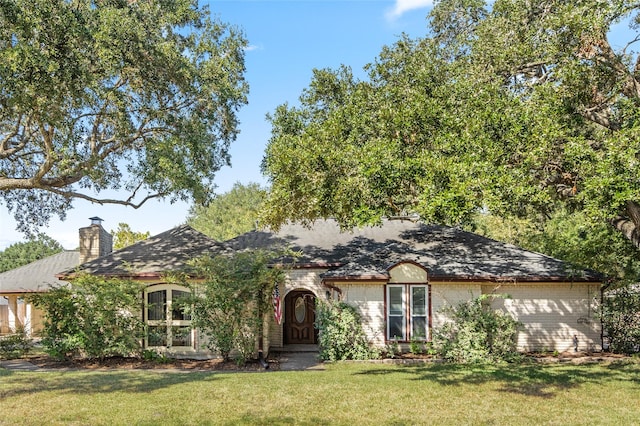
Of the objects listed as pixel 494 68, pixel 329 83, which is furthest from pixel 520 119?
pixel 329 83

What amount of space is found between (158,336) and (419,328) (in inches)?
341

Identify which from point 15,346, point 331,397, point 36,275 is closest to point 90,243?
point 15,346

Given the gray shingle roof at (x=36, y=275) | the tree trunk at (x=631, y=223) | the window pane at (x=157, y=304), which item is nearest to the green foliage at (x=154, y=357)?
the window pane at (x=157, y=304)

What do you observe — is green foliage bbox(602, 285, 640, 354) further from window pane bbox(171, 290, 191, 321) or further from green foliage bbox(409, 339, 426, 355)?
window pane bbox(171, 290, 191, 321)

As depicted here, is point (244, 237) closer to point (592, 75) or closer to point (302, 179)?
point (302, 179)

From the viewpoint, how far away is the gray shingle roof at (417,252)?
16547 mm

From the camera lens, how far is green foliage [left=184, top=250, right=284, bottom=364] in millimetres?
14641

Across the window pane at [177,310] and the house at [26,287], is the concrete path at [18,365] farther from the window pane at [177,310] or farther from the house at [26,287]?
the house at [26,287]

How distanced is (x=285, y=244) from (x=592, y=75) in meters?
12.9

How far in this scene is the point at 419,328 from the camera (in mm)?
16422

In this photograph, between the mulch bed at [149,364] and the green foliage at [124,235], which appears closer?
the mulch bed at [149,364]

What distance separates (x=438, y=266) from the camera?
16859 millimetres

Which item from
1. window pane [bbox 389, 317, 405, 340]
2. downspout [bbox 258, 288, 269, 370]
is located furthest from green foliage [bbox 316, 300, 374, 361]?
downspout [bbox 258, 288, 269, 370]

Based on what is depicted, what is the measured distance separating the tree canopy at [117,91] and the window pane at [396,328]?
8362 mm
